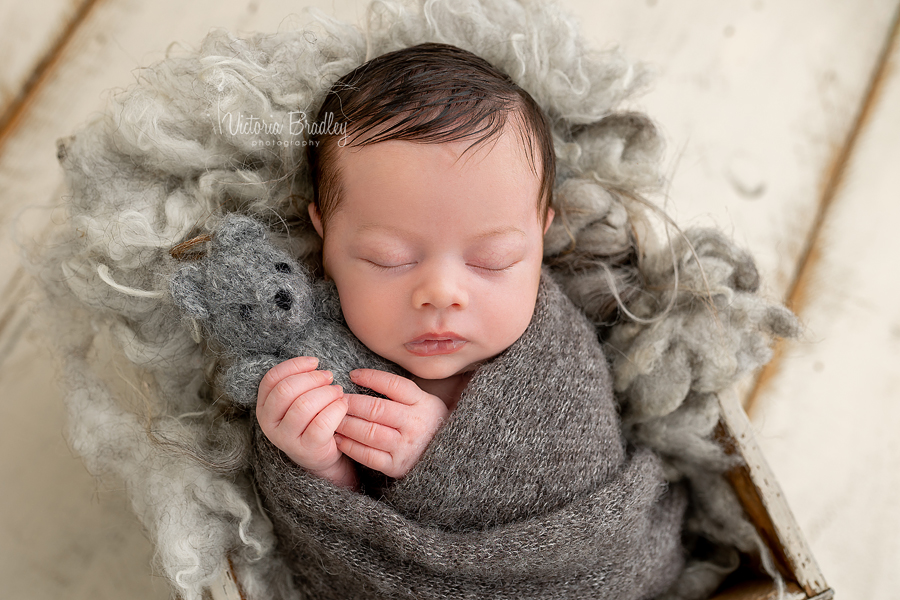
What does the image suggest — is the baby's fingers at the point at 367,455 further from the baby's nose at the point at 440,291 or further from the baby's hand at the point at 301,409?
the baby's nose at the point at 440,291

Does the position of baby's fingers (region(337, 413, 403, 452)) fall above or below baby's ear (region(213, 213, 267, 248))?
below

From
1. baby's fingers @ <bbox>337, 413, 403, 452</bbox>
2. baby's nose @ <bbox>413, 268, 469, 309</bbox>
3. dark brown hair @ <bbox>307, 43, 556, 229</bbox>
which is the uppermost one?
dark brown hair @ <bbox>307, 43, 556, 229</bbox>

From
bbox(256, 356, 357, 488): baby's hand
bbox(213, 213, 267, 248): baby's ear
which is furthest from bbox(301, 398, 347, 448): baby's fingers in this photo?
bbox(213, 213, 267, 248): baby's ear

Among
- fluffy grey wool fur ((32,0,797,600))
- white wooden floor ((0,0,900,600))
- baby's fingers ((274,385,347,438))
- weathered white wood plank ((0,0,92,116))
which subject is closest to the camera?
baby's fingers ((274,385,347,438))

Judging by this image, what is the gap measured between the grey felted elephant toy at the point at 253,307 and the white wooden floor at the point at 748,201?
21.4 inches

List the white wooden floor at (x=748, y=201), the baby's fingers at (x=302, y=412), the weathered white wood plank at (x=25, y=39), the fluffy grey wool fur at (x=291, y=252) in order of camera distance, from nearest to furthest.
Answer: the baby's fingers at (x=302, y=412) → the fluffy grey wool fur at (x=291, y=252) → the white wooden floor at (x=748, y=201) → the weathered white wood plank at (x=25, y=39)

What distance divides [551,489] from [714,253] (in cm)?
43

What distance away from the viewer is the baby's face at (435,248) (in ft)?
2.69

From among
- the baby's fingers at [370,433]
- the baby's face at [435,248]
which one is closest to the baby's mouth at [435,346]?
the baby's face at [435,248]

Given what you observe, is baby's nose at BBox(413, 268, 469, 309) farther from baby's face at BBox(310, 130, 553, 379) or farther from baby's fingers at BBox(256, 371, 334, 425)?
baby's fingers at BBox(256, 371, 334, 425)

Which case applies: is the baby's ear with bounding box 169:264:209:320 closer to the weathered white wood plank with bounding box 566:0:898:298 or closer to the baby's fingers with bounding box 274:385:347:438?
the baby's fingers with bounding box 274:385:347:438

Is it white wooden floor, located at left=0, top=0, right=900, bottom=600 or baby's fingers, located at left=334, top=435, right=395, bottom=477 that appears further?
white wooden floor, located at left=0, top=0, right=900, bottom=600

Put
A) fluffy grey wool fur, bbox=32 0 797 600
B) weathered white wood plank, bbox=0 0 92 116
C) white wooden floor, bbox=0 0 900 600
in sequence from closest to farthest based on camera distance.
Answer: fluffy grey wool fur, bbox=32 0 797 600 → white wooden floor, bbox=0 0 900 600 → weathered white wood plank, bbox=0 0 92 116

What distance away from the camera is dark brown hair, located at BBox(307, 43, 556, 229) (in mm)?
833
